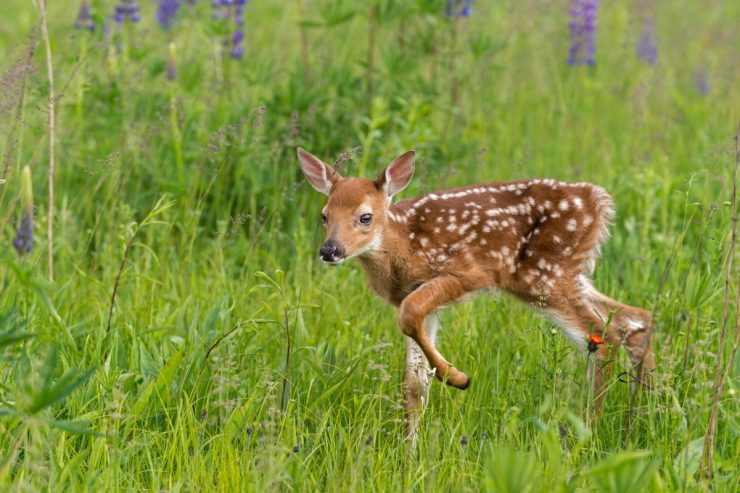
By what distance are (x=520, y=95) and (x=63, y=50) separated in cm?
352

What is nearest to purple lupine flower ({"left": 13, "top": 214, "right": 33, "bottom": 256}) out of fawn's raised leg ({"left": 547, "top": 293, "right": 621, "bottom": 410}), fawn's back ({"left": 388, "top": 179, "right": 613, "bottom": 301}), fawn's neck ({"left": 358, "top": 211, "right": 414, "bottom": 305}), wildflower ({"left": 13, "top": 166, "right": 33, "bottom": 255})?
wildflower ({"left": 13, "top": 166, "right": 33, "bottom": 255})

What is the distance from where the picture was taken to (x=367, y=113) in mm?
7082

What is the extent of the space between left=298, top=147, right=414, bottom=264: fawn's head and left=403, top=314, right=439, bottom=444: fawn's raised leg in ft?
1.49

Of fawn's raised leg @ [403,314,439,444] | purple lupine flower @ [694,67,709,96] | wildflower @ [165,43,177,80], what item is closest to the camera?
fawn's raised leg @ [403,314,439,444]

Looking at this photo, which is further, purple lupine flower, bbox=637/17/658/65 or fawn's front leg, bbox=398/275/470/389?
purple lupine flower, bbox=637/17/658/65

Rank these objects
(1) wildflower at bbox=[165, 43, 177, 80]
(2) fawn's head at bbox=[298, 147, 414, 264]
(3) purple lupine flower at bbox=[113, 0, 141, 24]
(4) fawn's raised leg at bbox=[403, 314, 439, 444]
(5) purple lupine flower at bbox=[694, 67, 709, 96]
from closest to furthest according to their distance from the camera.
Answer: (4) fawn's raised leg at bbox=[403, 314, 439, 444]
(2) fawn's head at bbox=[298, 147, 414, 264]
(1) wildflower at bbox=[165, 43, 177, 80]
(3) purple lupine flower at bbox=[113, 0, 141, 24]
(5) purple lupine flower at bbox=[694, 67, 709, 96]

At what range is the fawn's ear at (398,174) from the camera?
17.2ft

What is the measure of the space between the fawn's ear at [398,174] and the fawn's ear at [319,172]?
0.21 metres

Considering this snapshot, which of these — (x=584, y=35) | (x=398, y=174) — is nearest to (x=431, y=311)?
(x=398, y=174)

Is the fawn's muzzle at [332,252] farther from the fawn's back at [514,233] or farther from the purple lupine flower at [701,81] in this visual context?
the purple lupine flower at [701,81]

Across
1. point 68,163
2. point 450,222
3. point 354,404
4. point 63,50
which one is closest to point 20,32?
point 63,50

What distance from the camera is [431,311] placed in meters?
4.85

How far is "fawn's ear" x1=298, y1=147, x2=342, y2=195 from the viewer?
208 inches

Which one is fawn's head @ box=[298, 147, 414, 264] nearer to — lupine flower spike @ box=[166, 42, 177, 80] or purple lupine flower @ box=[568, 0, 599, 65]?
lupine flower spike @ box=[166, 42, 177, 80]
